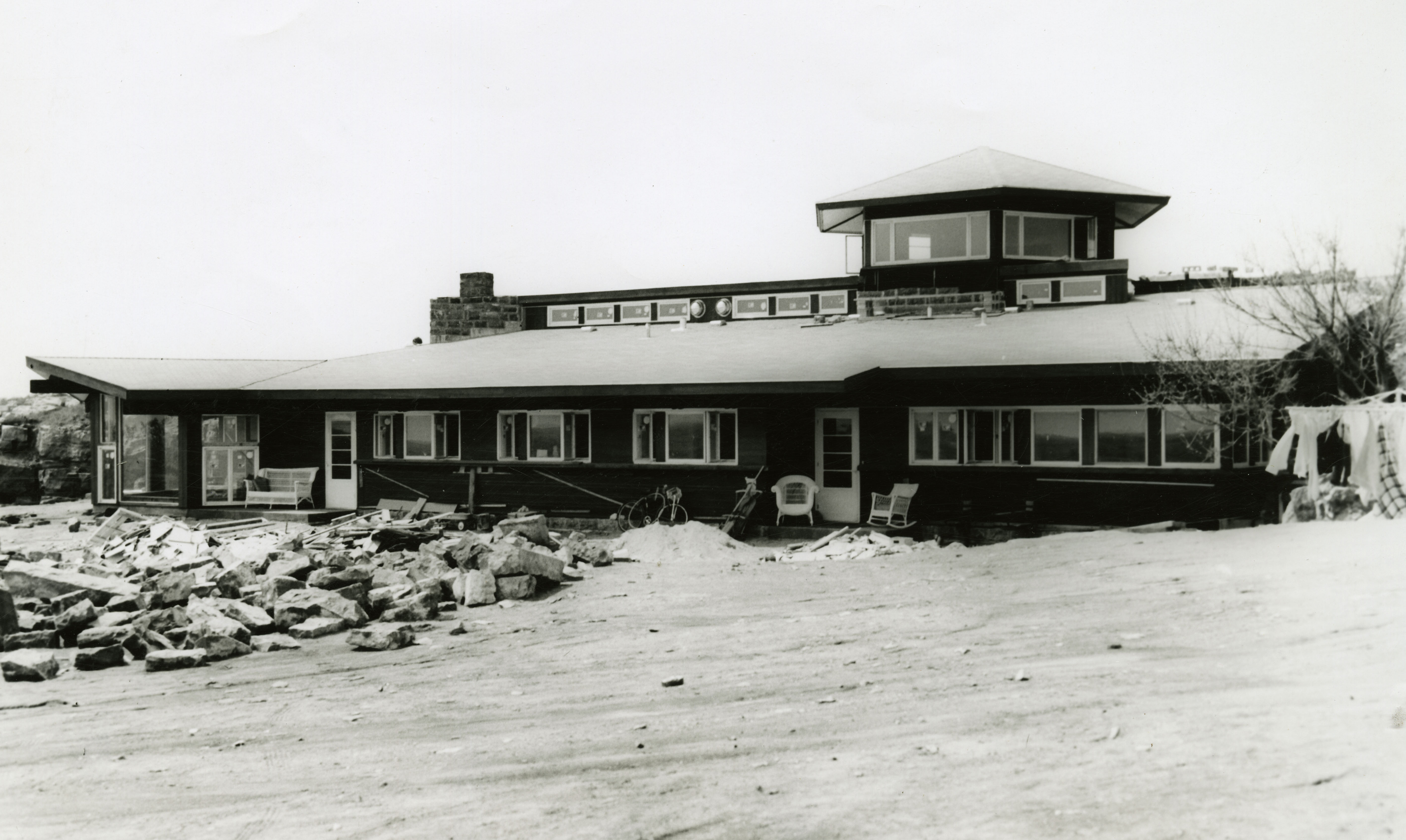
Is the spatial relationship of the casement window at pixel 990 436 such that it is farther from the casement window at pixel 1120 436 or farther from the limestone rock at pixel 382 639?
the limestone rock at pixel 382 639

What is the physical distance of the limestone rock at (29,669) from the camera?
857 centimetres

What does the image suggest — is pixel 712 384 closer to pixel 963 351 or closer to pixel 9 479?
pixel 963 351

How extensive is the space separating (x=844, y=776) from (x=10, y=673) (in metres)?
7.02

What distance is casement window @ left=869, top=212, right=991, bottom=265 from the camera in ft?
66.2

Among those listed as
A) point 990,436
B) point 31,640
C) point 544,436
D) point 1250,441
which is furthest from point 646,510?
point 31,640

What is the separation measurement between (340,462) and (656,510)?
7.12 metres

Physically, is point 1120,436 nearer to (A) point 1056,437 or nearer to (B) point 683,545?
(A) point 1056,437

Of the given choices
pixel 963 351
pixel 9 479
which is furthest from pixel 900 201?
pixel 9 479

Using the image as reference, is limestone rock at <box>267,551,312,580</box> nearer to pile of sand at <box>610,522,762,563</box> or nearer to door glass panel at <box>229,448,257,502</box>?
pile of sand at <box>610,522,762,563</box>

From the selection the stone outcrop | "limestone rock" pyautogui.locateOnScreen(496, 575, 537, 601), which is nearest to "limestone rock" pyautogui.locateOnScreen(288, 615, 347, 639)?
"limestone rock" pyautogui.locateOnScreen(496, 575, 537, 601)

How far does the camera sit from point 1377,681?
6191 millimetres

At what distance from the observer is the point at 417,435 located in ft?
66.5

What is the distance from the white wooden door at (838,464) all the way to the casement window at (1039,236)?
529 cm

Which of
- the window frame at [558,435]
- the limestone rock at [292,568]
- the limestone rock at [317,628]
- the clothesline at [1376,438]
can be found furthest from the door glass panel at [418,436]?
the clothesline at [1376,438]
